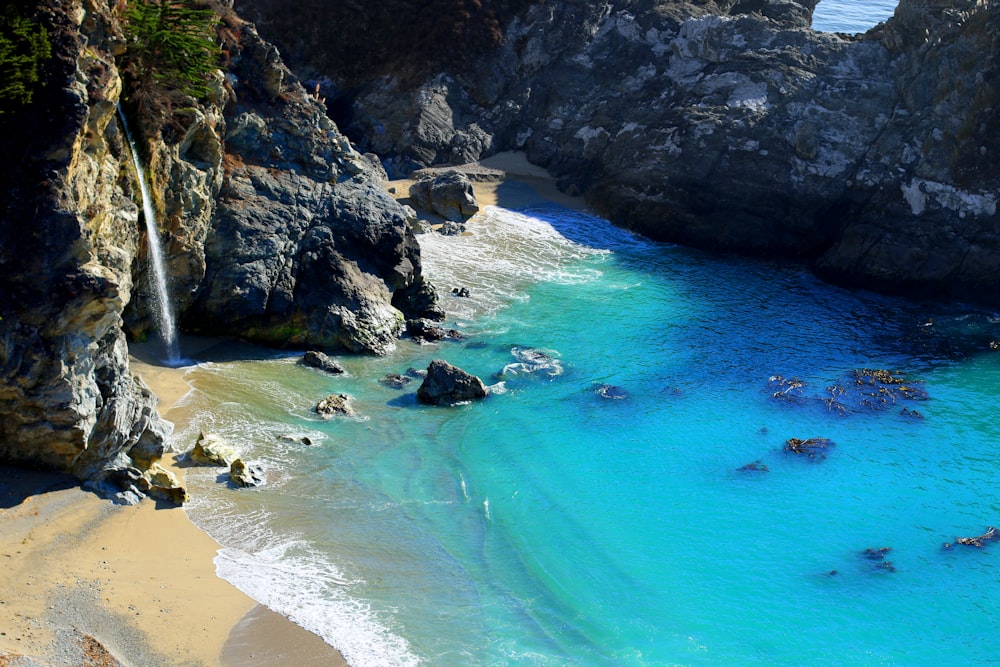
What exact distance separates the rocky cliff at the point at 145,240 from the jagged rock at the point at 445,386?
300cm

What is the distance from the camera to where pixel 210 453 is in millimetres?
17109

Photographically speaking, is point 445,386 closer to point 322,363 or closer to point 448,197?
point 322,363

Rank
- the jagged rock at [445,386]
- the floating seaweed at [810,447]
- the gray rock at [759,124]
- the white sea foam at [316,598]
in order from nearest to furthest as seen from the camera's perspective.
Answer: the white sea foam at [316,598] → the floating seaweed at [810,447] → the jagged rock at [445,386] → the gray rock at [759,124]

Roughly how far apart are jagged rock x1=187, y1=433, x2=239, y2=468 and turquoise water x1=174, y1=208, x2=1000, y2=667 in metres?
0.41

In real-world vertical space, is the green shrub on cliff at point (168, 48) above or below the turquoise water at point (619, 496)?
above

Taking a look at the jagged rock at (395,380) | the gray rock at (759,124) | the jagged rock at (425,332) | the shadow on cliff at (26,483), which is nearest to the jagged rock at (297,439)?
the jagged rock at (395,380)

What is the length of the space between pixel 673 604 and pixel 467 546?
11.4 ft

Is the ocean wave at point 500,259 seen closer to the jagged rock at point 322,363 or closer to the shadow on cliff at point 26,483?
the jagged rock at point 322,363

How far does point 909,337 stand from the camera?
29.3 meters

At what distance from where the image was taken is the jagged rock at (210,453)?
17.1 m

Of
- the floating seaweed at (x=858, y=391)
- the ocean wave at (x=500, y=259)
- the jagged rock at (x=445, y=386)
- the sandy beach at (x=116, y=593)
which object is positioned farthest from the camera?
the ocean wave at (x=500, y=259)

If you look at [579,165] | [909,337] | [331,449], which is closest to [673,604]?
[331,449]

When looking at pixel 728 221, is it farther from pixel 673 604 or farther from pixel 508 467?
pixel 673 604

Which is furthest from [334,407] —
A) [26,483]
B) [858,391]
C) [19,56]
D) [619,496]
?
[858,391]
